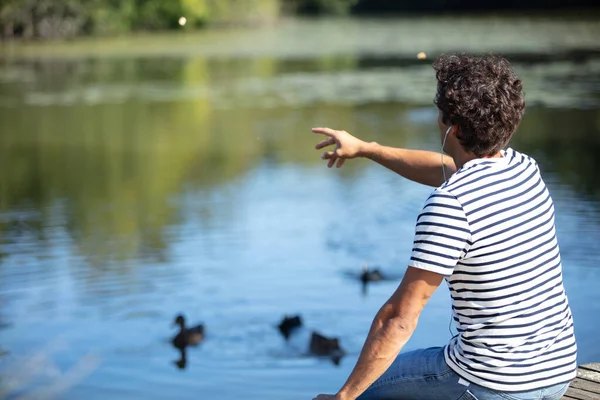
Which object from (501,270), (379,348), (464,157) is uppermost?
(464,157)

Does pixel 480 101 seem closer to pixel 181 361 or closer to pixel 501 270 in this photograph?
pixel 501 270

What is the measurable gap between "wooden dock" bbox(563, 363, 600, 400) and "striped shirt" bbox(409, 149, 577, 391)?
1.60 feet

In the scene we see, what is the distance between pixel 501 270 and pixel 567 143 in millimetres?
9459

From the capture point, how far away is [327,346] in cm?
534

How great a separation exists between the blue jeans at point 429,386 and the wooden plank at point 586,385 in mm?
506

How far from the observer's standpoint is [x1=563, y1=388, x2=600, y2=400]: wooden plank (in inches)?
105

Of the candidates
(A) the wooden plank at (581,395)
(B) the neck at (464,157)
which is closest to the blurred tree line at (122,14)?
(A) the wooden plank at (581,395)

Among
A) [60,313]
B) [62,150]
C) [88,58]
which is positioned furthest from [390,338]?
[88,58]

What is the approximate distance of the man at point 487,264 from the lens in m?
2.12

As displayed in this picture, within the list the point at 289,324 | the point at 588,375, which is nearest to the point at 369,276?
the point at 289,324

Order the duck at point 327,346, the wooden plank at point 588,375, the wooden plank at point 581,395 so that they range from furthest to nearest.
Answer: the duck at point 327,346
the wooden plank at point 588,375
the wooden plank at point 581,395

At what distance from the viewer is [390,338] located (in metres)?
2.19

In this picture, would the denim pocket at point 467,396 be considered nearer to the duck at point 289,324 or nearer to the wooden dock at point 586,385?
the wooden dock at point 586,385

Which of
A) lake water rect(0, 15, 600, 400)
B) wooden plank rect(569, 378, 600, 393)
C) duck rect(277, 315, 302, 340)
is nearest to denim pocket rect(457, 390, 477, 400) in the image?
wooden plank rect(569, 378, 600, 393)
